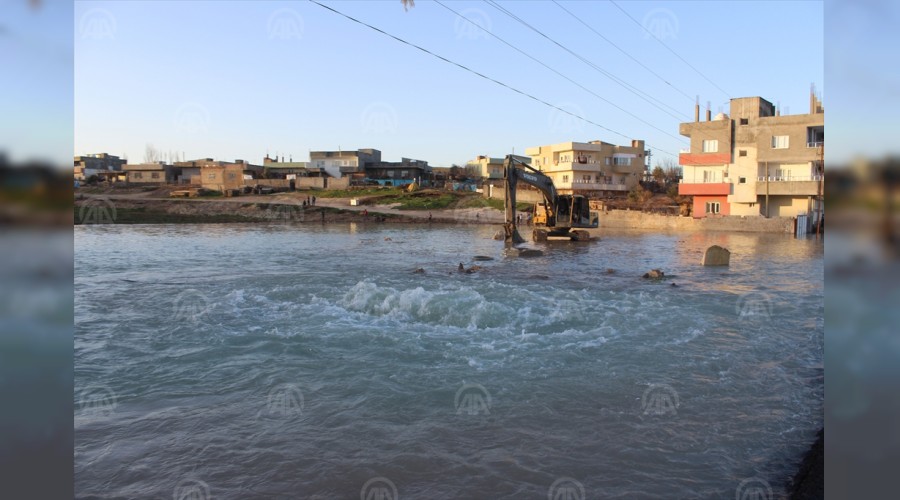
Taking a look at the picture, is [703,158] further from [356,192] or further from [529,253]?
[356,192]

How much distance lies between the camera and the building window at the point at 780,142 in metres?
46.6

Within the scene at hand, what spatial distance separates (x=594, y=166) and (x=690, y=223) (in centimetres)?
2661

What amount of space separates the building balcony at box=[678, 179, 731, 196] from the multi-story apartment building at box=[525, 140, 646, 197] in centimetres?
1768

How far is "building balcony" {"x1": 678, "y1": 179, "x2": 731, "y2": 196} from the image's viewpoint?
4975cm

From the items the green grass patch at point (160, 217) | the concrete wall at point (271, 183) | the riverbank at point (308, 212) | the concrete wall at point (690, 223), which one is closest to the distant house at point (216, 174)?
the concrete wall at point (271, 183)

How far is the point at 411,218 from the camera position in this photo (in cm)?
5562

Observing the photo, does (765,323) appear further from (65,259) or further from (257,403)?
(65,259)

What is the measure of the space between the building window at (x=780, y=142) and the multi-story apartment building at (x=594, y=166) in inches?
963

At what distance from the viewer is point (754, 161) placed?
48.2m

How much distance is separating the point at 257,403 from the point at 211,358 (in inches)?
106

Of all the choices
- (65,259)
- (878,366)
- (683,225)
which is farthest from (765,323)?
(683,225)

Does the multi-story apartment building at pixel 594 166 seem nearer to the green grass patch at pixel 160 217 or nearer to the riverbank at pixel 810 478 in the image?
the green grass patch at pixel 160 217

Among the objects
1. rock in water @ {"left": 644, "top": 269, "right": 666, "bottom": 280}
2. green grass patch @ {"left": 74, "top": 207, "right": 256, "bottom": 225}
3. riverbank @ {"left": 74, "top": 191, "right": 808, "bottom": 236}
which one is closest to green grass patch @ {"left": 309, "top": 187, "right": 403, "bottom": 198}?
riverbank @ {"left": 74, "top": 191, "right": 808, "bottom": 236}

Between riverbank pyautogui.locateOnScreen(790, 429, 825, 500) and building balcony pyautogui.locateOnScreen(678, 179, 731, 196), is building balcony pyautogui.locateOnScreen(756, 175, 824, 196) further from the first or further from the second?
riverbank pyautogui.locateOnScreen(790, 429, 825, 500)
